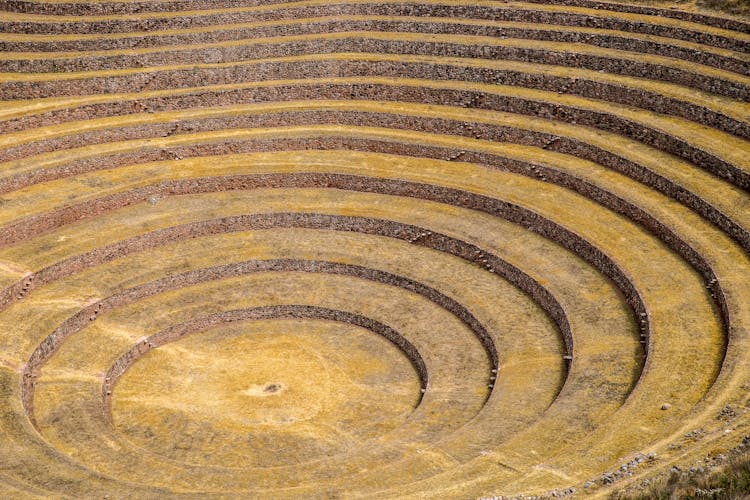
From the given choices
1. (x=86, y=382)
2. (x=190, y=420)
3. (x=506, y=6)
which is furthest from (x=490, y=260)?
(x=506, y=6)

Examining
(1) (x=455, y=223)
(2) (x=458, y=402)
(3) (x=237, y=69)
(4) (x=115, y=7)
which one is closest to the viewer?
(2) (x=458, y=402)

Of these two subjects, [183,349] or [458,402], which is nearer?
[458,402]

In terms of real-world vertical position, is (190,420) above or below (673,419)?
above

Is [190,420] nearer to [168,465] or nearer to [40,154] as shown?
[168,465]

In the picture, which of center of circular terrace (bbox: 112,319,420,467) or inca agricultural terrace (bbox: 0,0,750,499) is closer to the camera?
inca agricultural terrace (bbox: 0,0,750,499)

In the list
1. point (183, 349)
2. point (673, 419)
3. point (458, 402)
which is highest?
point (183, 349)
